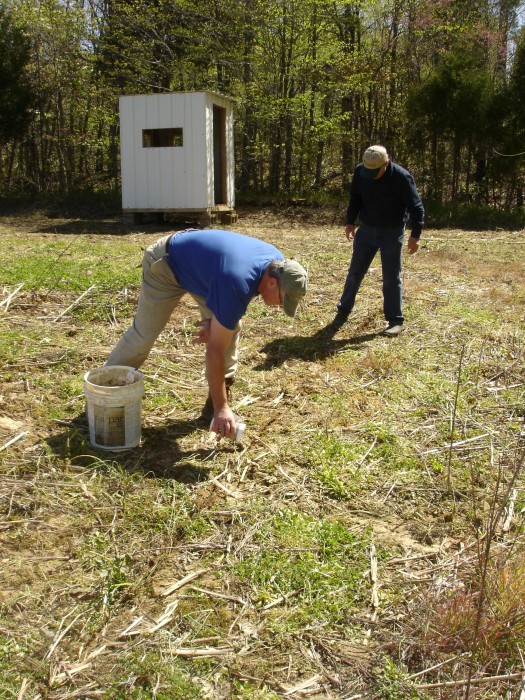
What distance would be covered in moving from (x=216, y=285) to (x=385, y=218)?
9.76 ft

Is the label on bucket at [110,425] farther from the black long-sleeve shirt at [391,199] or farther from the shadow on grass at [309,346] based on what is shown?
the black long-sleeve shirt at [391,199]

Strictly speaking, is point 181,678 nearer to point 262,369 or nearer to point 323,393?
point 323,393

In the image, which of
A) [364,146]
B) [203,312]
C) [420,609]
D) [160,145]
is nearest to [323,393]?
[203,312]

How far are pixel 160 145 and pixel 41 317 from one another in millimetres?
7233

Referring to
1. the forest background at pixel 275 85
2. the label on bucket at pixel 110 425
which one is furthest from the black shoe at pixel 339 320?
the forest background at pixel 275 85

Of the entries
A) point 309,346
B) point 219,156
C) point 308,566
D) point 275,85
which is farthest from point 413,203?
point 275,85

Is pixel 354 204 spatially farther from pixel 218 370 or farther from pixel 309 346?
pixel 218 370

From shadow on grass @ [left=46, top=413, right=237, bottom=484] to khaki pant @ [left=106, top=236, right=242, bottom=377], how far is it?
1.56 feet

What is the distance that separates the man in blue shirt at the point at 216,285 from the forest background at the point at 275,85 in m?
10.3

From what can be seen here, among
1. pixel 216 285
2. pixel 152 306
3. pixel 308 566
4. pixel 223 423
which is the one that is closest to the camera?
pixel 308 566

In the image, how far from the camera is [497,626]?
221cm

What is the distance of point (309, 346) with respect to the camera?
556 centimetres

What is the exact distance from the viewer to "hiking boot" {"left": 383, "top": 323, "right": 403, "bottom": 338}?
577 centimetres

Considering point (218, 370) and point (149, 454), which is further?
point (149, 454)
